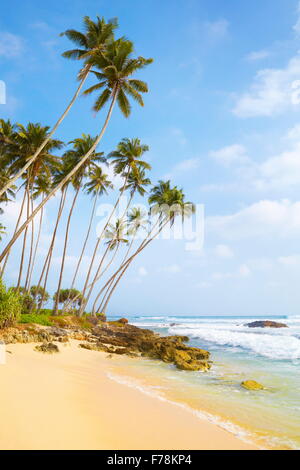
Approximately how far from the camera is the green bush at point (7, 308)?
31.9 feet

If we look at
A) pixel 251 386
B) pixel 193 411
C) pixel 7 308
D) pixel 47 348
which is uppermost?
pixel 7 308

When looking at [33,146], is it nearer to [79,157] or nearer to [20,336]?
[79,157]

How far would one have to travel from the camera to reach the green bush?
9.73 meters

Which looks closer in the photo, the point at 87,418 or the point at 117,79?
the point at 87,418

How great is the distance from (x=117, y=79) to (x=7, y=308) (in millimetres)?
14953

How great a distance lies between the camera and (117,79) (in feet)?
56.2

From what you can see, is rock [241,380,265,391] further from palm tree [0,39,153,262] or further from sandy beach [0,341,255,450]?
palm tree [0,39,153,262]

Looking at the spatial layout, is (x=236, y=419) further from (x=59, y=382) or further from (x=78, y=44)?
(x=78, y=44)

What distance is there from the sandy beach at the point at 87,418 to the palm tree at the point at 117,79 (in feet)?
40.0

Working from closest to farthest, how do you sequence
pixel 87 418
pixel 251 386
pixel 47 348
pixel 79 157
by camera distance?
pixel 87 418
pixel 251 386
pixel 47 348
pixel 79 157

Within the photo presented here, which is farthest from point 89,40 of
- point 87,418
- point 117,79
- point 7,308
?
point 87,418

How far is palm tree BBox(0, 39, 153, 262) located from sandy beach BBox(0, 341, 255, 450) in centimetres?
1218

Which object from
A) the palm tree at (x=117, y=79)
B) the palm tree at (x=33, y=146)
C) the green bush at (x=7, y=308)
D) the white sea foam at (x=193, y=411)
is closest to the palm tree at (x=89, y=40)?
the palm tree at (x=117, y=79)
